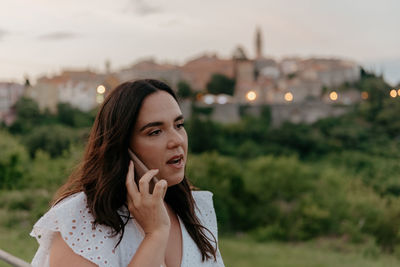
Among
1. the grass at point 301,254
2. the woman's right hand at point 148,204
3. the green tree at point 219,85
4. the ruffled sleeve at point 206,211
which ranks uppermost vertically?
the woman's right hand at point 148,204

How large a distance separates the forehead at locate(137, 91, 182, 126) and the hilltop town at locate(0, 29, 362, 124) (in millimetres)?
25399

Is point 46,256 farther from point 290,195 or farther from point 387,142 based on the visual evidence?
point 387,142

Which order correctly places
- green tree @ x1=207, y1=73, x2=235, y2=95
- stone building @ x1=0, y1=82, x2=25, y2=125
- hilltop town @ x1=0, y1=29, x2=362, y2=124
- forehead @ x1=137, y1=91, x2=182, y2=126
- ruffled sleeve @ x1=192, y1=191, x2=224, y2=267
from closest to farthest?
forehead @ x1=137, y1=91, x2=182, y2=126
ruffled sleeve @ x1=192, y1=191, x2=224, y2=267
stone building @ x1=0, y1=82, x2=25, y2=125
hilltop town @ x1=0, y1=29, x2=362, y2=124
green tree @ x1=207, y1=73, x2=235, y2=95

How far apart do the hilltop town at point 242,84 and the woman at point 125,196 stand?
25.4 m

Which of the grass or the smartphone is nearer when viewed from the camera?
the smartphone

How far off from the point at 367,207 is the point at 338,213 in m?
1.01

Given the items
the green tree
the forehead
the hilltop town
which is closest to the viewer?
the forehead

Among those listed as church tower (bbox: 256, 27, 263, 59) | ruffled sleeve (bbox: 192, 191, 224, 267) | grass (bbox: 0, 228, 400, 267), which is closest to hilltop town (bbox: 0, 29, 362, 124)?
church tower (bbox: 256, 27, 263, 59)

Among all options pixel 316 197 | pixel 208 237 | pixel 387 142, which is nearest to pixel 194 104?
pixel 387 142

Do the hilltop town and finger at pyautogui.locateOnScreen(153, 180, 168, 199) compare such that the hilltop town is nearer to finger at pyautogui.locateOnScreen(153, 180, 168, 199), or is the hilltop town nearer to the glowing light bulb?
the glowing light bulb

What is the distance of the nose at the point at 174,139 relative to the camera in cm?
82

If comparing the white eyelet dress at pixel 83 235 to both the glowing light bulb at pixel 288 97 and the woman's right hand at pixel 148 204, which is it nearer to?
the woman's right hand at pixel 148 204

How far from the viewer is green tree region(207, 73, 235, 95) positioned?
1407 inches

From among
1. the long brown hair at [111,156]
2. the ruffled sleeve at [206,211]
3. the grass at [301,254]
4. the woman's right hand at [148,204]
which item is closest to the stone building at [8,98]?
the grass at [301,254]
